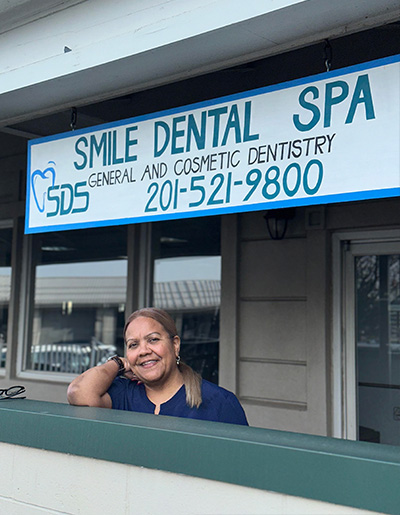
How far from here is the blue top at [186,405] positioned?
2.73m

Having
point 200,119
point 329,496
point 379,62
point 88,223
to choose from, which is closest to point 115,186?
point 88,223

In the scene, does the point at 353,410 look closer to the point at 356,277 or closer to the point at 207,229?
the point at 356,277

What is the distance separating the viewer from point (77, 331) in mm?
7492

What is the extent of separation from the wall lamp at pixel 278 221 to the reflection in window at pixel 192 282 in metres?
0.59

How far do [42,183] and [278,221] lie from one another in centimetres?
203

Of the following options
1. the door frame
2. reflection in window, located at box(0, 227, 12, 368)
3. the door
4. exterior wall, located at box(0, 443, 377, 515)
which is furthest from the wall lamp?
reflection in window, located at box(0, 227, 12, 368)

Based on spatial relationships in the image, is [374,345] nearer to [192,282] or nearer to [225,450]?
[192,282]

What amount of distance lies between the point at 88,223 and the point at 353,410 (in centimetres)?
248

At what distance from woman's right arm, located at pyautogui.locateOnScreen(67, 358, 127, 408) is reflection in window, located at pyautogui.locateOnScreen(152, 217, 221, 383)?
2.50 m

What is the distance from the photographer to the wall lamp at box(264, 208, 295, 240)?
190 inches

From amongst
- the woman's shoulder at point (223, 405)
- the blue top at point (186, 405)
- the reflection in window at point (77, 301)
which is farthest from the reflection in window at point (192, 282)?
the woman's shoulder at point (223, 405)

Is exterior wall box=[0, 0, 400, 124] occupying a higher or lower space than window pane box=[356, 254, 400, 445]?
higher

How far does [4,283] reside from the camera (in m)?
7.06

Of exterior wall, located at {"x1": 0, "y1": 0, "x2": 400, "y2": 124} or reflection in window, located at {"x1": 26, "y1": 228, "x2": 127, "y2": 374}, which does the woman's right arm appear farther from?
reflection in window, located at {"x1": 26, "y1": 228, "x2": 127, "y2": 374}
